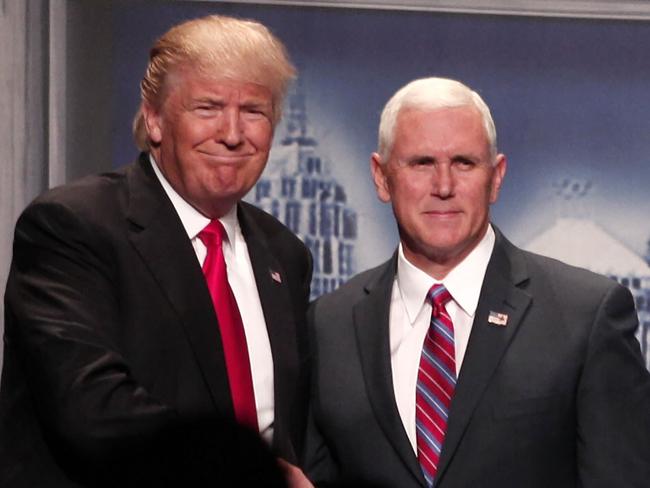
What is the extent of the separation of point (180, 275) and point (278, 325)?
10.0 inches

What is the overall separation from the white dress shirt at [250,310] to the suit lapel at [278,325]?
0.02 metres

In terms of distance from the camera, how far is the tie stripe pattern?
265 centimetres

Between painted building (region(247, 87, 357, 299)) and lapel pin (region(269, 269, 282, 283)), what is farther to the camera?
painted building (region(247, 87, 357, 299))

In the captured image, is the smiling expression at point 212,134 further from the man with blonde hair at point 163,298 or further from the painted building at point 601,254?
the painted building at point 601,254

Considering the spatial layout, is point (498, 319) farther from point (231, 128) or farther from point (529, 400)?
point (231, 128)

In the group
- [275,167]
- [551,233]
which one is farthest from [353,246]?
[551,233]

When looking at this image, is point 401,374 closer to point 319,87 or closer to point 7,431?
point 7,431

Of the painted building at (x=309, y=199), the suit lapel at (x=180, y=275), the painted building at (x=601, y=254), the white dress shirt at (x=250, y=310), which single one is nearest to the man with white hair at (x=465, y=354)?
the white dress shirt at (x=250, y=310)

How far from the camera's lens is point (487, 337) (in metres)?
2.68

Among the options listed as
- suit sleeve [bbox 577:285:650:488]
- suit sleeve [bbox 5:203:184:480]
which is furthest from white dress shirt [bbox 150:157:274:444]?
suit sleeve [bbox 577:285:650:488]

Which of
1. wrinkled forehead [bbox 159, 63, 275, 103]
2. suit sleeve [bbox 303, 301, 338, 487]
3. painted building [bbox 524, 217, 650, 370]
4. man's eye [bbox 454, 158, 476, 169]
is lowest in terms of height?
suit sleeve [bbox 303, 301, 338, 487]

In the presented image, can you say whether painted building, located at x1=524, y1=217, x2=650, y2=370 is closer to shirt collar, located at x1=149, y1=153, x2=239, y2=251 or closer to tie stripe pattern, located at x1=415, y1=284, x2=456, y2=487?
tie stripe pattern, located at x1=415, y1=284, x2=456, y2=487

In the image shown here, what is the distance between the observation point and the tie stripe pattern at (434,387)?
265 centimetres

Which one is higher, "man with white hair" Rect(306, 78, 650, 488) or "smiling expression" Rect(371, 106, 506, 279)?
"smiling expression" Rect(371, 106, 506, 279)
